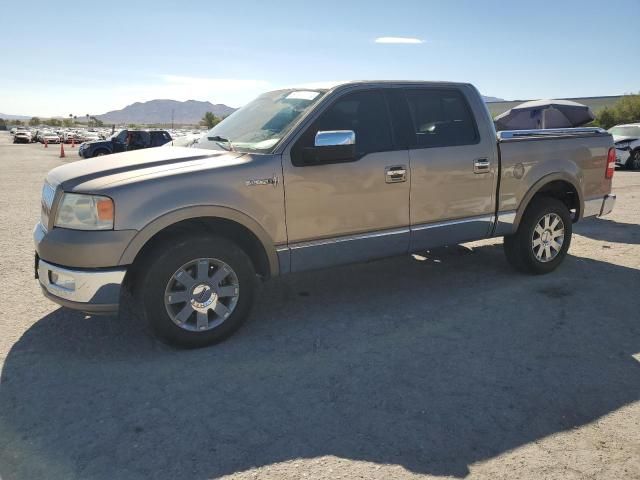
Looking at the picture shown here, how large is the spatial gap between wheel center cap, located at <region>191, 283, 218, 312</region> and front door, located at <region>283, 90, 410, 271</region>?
68 cm

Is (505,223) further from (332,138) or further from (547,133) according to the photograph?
(332,138)

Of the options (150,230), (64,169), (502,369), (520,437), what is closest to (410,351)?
(502,369)

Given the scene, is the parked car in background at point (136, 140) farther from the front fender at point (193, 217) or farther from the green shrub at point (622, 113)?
the green shrub at point (622, 113)

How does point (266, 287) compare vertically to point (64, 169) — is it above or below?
below

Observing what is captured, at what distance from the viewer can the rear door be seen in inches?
183

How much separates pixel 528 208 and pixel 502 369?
8.13 feet

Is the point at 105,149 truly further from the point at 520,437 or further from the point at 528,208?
the point at 520,437

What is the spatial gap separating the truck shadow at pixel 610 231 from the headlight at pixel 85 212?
6.63 m

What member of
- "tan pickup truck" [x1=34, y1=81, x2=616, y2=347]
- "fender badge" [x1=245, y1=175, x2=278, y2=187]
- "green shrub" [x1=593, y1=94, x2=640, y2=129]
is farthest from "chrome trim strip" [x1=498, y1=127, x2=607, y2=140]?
"green shrub" [x1=593, y1=94, x2=640, y2=129]

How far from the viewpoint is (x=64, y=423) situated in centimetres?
294

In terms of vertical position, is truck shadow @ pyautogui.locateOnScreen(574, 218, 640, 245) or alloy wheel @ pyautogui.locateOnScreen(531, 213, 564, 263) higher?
alloy wheel @ pyautogui.locateOnScreen(531, 213, 564, 263)

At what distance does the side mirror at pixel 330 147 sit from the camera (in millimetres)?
3924

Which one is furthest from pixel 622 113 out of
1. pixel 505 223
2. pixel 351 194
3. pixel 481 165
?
pixel 351 194

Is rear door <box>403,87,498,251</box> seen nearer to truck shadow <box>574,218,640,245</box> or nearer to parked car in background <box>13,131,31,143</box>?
truck shadow <box>574,218,640,245</box>
